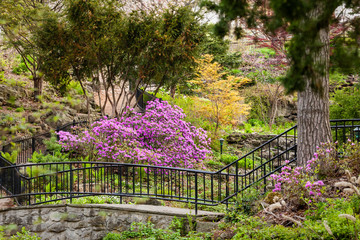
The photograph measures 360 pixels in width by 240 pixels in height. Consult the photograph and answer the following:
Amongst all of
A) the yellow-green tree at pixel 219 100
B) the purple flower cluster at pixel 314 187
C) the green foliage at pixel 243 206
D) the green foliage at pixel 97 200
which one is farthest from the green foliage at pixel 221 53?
the purple flower cluster at pixel 314 187

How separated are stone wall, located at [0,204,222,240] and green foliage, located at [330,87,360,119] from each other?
697cm

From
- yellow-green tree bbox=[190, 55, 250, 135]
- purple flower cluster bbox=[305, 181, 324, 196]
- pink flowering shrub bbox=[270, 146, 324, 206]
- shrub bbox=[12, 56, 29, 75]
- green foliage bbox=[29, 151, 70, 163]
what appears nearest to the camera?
purple flower cluster bbox=[305, 181, 324, 196]

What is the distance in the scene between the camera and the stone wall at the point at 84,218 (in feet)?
22.7

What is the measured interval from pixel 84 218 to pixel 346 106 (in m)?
8.62

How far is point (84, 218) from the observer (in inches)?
289

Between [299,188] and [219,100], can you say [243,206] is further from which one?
[219,100]

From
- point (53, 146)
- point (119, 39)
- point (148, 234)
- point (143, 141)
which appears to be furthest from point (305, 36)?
point (53, 146)

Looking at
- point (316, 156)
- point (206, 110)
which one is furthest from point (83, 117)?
point (316, 156)

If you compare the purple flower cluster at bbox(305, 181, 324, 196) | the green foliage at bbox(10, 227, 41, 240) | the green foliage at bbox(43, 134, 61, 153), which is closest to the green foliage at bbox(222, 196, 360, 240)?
the purple flower cluster at bbox(305, 181, 324, 196)

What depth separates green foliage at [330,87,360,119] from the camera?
1149 centimetres

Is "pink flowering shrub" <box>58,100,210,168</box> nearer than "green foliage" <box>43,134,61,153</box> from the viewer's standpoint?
Yes

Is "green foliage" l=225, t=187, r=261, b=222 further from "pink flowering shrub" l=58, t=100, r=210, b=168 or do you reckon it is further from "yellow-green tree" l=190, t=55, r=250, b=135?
"yellow-green tree" l=190, t=55, r=250, b=135

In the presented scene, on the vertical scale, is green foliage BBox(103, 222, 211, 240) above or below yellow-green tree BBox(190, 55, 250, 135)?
below

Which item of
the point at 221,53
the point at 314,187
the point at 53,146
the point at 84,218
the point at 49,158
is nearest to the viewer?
the point at 314,187
